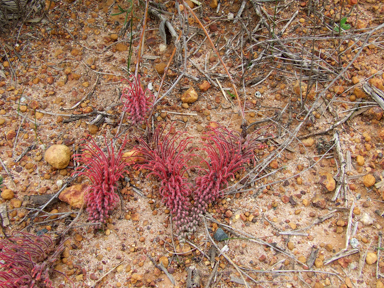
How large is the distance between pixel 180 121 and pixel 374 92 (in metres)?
1.73

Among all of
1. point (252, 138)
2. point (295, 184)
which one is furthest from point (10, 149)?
→ point (295, 184)

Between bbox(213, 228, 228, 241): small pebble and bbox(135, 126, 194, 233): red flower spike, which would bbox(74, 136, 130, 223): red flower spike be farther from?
bbox(213, 228, 228, 241): small pebble

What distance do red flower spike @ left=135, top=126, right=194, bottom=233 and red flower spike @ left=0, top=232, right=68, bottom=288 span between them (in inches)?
33.3

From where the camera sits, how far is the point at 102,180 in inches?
96.3

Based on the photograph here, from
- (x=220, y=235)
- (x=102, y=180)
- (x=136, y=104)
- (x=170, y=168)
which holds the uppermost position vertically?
(x=136, y=104)

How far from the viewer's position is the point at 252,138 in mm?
2732

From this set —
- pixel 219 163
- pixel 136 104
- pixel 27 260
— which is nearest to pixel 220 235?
pixel 219 163

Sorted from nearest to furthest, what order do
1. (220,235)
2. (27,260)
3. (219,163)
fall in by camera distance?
(27,260), (220,235), (219,163)

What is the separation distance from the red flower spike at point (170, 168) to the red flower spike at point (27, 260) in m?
0.85

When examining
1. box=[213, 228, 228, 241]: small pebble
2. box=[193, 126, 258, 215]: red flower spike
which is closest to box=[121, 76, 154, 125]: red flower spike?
box=[193, 126, 258, 215]: red flower spike

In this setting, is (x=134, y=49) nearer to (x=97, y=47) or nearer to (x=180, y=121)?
(x=97, y=47)

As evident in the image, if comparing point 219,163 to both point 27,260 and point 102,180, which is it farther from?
point 27,260

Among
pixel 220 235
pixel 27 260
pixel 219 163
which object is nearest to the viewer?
pixel 27 260

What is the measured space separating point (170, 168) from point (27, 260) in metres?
1.17
